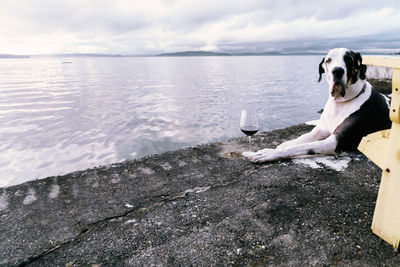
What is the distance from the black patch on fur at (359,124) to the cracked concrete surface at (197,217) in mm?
371

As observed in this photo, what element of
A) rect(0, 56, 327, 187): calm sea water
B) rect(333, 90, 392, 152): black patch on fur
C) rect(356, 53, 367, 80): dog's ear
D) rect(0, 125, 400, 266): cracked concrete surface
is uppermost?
rect(356, 53, 367, 80): dog's ear

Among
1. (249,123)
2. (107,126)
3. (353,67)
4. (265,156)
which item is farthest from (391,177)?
(107,126)

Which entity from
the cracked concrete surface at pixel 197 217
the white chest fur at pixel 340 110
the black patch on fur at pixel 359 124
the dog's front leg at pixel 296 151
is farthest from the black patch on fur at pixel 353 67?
the cracked concrete surface at pixel 197 217

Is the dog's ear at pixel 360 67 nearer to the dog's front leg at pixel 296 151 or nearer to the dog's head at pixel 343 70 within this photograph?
the dog's head at pixel 343 70

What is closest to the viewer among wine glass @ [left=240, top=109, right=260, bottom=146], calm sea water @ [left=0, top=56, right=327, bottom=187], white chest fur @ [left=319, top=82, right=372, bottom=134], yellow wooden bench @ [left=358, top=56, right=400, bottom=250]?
yellow wooden bench @ [left=358, top=56, right=400, bottom=250]

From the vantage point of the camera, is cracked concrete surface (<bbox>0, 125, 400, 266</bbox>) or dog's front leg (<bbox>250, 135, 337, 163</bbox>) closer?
cracked concrete surface (<bbox>0, 125, 400, 266</bbox>)

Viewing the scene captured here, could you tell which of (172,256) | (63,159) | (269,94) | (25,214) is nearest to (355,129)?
(172,256)

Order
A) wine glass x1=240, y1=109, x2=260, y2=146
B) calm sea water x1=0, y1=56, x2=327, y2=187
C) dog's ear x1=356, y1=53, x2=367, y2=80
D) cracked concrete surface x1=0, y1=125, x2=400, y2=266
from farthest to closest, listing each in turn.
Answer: calm sea water x1=0, y1=56, x2=327, y2=187
dog's ear x1=356, y1=53, x2=367, y2=80
wine glass x1=240, y1=109, x2=260, y2=146
cracked concrete surface x1=0, y1=125, x2=400, y2=266

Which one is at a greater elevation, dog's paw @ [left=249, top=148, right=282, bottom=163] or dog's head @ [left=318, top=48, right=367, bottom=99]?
dog's head @ [left=318, top=48, right=367, bottom=99]

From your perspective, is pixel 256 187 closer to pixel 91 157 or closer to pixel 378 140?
pixel 378 140

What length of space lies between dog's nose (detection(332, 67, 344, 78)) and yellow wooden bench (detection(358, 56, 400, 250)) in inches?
67.8

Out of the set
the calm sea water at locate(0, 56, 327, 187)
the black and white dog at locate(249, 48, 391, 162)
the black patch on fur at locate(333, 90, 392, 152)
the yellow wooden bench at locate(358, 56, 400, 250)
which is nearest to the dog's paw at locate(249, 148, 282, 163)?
the black and white dog at locate(249, 48, 391, 162)

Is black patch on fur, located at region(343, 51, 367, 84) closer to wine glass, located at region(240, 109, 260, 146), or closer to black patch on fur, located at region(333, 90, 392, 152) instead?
black patch on fur, located at region(333, 90, 392, 152)

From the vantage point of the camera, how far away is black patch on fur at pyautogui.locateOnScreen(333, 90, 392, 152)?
345cm
